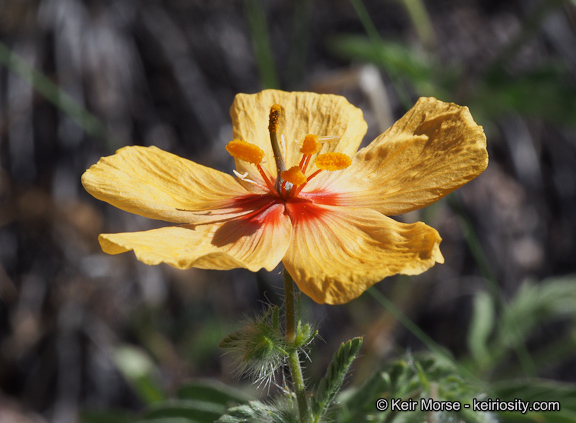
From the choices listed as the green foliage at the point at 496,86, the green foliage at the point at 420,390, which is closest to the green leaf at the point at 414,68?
the green foliage at the point at 496,86

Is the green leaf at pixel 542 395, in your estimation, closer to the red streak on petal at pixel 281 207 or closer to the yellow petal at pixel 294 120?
the red streak on petal at pixel 281 207

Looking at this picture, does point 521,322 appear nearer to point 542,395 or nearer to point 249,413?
point 542,395

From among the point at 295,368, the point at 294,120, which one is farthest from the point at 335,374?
the point at 294,120

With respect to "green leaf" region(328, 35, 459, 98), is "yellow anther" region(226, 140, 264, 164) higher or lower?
lower

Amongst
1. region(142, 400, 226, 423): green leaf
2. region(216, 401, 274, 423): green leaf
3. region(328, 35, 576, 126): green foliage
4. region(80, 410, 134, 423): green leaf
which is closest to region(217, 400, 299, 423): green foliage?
region(216, 401, 274, 423): green leaf

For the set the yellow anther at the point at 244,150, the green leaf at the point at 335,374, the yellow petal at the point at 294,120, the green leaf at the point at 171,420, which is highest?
the yellow petal at the point at 294,120

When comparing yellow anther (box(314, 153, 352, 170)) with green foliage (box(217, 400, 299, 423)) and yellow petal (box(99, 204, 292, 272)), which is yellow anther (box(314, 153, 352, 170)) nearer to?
yellow petal (box(99, 204, 292, 272))
